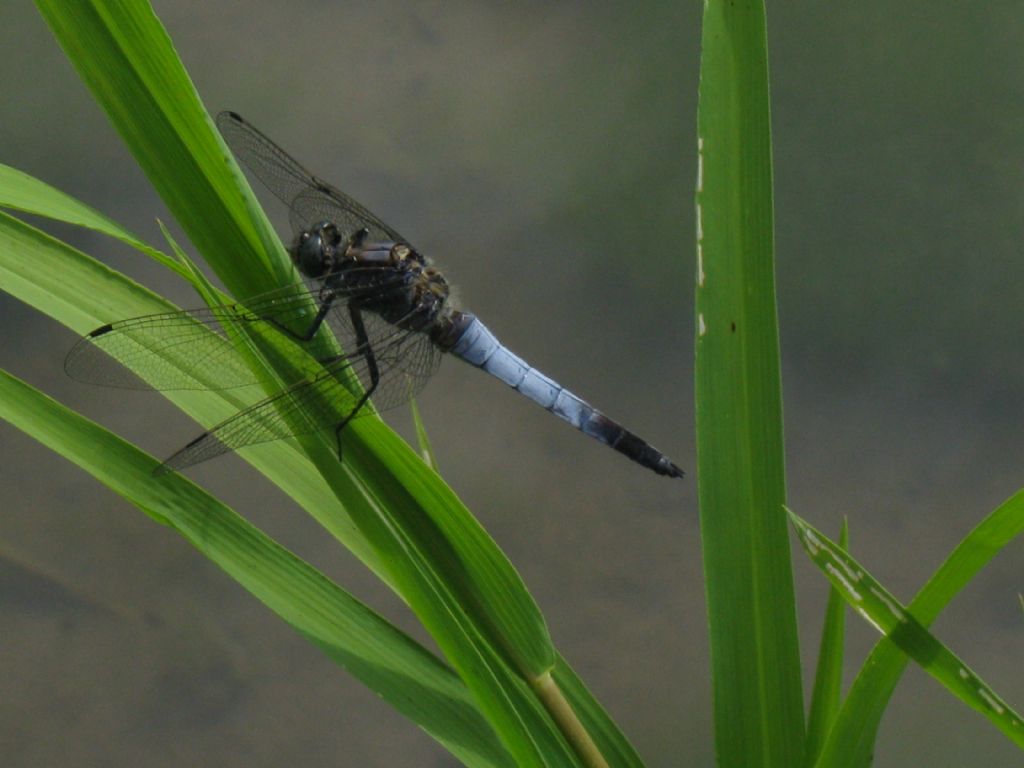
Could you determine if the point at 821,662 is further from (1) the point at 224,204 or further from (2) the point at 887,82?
(2) the point at 887,82

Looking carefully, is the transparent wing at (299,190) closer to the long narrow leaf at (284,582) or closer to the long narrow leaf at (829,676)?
the long narrow leaf at (284,582)

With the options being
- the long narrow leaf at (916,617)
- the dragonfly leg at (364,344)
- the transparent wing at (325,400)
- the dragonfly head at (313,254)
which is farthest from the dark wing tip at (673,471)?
the long narrow leaf at (916,617)

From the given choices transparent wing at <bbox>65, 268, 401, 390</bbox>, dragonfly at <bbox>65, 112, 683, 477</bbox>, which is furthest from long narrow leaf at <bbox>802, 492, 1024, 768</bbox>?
transparent wing at <bbox>65, 268, 401, 390</bbox>

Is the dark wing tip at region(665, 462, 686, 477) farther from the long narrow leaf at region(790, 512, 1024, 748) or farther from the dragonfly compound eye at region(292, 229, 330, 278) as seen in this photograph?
the long narrow leaf at region(790, 512, 1024, 748)

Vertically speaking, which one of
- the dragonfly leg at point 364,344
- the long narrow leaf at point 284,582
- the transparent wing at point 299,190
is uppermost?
the transparent wing at point 299,190

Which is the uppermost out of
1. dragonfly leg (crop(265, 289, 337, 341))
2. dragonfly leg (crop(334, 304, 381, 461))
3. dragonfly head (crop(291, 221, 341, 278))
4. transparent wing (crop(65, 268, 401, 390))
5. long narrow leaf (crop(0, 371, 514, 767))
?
dragonfly head (crop(291, 221, 341, 278))

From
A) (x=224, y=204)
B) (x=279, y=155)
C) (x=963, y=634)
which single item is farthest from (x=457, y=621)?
(x=963, y=634)

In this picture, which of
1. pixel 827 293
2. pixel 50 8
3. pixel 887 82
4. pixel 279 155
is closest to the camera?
pixel 50 8

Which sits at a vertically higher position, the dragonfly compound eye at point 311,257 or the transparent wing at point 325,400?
the dragonfly compound eye at point 311,257

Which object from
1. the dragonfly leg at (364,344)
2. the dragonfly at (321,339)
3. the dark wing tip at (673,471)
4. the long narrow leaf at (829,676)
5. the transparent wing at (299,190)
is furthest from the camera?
the dark wing tip at (673,471)
